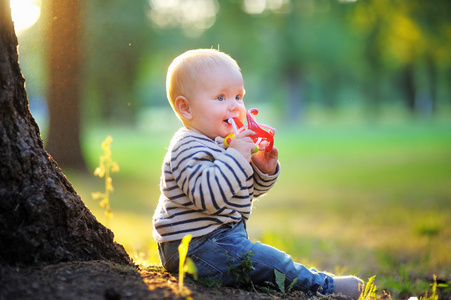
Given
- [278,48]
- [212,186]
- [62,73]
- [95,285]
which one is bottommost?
[95,285]

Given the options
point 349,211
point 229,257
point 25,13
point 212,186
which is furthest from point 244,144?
point 349,211

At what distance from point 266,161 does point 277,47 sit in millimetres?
28004

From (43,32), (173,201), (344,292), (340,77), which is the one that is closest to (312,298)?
(344,292)

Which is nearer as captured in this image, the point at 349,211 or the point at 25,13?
the point at 25,13

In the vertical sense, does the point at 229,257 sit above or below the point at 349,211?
below

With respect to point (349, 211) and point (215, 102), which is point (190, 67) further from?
point (349, 211)

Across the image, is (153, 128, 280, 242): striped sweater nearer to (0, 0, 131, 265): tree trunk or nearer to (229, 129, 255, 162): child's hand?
(229, 129, 255, 162): child's hand

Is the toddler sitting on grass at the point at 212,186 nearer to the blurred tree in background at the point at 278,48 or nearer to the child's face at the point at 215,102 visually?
the child's face at the point at 215,102

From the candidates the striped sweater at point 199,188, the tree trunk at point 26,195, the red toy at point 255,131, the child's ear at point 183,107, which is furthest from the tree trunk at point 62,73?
the red toy at point 255,131

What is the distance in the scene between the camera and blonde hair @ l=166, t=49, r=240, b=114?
2434mm

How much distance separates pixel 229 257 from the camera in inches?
90.5

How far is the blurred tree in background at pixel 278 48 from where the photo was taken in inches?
355

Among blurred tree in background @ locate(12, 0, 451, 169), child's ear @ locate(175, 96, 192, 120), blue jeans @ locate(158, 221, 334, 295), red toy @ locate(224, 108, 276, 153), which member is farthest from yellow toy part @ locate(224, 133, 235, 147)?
blurred tree in background @ locate(12, 0, 451, 169)

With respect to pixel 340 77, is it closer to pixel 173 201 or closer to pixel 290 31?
pixel 290 31
